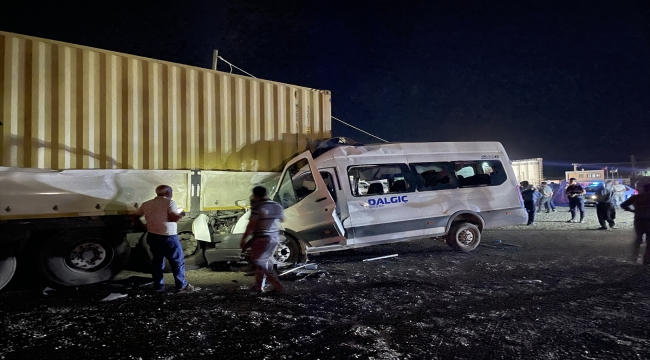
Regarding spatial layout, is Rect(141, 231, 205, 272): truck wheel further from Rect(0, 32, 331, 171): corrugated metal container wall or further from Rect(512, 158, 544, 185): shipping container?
Rect(512, 158, 544, 185): shipping container

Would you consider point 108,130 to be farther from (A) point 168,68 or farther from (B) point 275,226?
(B) point 275,226

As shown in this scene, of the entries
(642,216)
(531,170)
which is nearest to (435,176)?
(642,216)

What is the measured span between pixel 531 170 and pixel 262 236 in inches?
648

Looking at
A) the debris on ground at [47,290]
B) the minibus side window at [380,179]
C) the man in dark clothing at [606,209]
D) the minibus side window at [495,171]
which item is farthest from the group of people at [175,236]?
the man in dark clothing at [606,209]

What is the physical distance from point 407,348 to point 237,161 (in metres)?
4.55

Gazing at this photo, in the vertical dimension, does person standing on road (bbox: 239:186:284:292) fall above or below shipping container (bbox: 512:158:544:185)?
below

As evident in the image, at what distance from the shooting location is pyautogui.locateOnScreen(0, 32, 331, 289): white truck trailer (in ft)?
16.2

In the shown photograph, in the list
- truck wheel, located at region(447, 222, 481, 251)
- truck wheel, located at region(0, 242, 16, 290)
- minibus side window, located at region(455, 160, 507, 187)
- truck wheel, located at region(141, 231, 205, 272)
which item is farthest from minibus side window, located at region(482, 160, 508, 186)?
truck wheel, located at region(0, 242, 16, 290)

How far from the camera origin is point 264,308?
13.9 ft

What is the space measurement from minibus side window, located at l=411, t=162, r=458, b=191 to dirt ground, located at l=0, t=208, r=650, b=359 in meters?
1.52

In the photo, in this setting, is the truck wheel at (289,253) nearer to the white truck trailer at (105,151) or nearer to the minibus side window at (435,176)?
the white truck trailer at (105,151)

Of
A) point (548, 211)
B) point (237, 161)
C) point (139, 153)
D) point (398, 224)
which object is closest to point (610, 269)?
point (398, 224)

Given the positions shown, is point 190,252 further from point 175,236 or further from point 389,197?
point 389,197

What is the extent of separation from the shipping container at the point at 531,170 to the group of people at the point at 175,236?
15.6 meters
